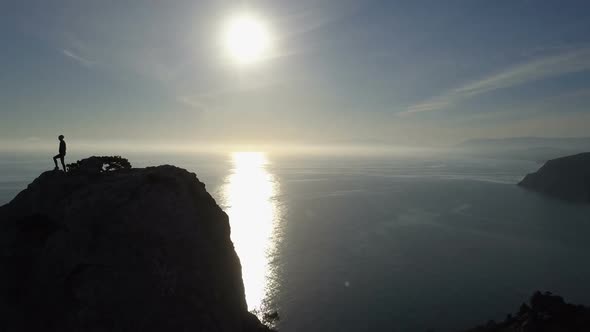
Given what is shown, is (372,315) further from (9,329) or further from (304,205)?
(304,205)

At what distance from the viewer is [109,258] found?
22.0 metres

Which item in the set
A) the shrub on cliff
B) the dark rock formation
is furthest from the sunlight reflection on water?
the dark rock formation

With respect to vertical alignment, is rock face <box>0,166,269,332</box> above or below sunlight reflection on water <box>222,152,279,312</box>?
above

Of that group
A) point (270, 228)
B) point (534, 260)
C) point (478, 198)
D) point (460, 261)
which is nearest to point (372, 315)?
point (460, 261)

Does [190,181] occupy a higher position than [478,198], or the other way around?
[190,181]

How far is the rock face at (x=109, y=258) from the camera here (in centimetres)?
2084

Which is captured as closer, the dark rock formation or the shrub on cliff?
the shrub on cliff

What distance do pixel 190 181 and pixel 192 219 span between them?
510 centimetres

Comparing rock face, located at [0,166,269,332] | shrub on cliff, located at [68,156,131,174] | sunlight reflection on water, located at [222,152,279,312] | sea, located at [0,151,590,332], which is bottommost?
sunlight reflection on water, located at [222,152,279,312]

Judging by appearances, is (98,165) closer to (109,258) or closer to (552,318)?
(109,258)

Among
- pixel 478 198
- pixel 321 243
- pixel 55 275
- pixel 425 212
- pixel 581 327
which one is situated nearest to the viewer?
pixel 55 275

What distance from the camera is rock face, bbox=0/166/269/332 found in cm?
2084

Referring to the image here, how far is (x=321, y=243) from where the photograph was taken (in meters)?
102

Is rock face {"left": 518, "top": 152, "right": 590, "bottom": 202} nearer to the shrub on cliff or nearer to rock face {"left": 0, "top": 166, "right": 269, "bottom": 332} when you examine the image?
rock face {"left": 0, "top": 166, "right": 269, "bottom": 332}
